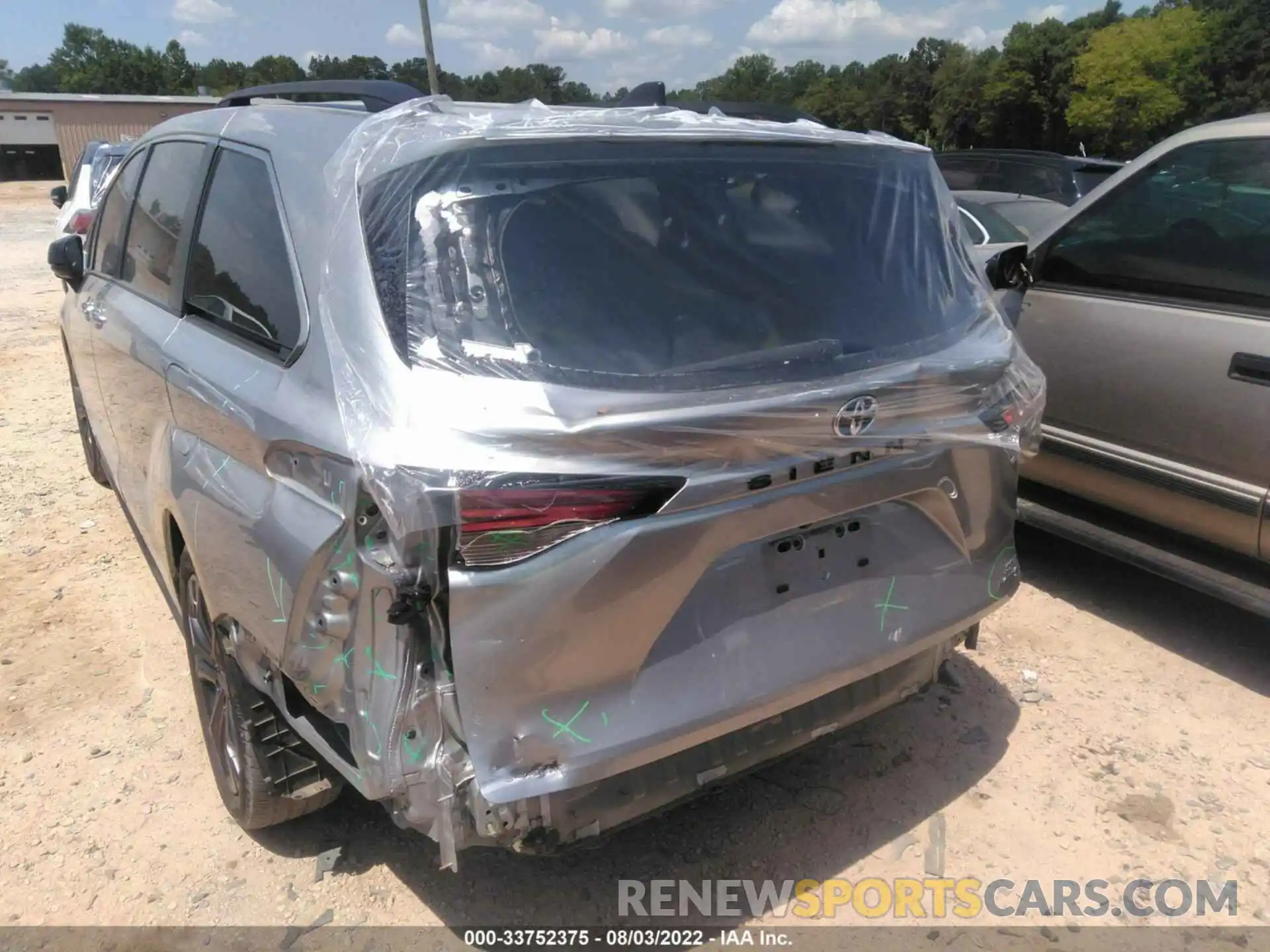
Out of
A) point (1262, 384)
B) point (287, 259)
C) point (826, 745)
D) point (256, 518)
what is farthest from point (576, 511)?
point (1262, 384)

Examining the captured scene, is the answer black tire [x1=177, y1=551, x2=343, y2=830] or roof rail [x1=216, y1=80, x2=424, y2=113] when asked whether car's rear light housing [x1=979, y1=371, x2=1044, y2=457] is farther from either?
black tire [x1=177, y1=551, x2=343, y2=830]

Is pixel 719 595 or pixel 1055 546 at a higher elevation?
pixel 719 595

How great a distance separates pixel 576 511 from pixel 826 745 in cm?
157

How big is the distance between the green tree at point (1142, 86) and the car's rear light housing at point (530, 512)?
50.5 meters

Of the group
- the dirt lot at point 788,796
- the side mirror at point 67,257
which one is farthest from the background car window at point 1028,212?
the side mirror at point 67,257

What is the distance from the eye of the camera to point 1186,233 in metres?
3.52

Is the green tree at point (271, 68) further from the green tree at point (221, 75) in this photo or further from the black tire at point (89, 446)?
the black tire at point (89, 446)

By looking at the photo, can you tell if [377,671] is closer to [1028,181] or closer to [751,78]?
[1028,181]

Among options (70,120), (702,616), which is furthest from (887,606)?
(70,120)

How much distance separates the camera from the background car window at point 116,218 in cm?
361

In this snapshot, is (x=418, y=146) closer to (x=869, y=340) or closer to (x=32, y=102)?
(x=869, y=340)

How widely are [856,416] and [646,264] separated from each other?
0.55 meters

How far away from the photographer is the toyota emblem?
2.09m

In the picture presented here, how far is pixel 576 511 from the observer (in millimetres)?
1806
